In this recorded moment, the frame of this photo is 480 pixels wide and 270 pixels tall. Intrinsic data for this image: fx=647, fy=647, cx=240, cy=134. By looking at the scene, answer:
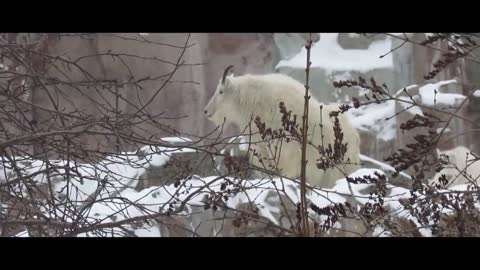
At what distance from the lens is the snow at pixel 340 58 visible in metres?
6.60

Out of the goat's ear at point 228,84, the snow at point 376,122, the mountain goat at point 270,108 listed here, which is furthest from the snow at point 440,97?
the goat's ear at point 228,84

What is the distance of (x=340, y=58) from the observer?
22.2ft

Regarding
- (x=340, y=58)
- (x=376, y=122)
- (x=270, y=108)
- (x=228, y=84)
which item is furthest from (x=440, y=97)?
(x=340, y=58)

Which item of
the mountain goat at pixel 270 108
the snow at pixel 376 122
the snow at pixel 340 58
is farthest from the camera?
the snow at pixel 340 58

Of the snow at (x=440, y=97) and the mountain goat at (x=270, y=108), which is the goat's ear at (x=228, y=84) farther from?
the snow at (x=440, y=97)

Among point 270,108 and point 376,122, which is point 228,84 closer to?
point 270,108

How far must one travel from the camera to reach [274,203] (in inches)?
132

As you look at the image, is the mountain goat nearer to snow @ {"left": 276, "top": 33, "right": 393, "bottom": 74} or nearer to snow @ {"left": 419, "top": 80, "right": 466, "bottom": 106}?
snow @ {"left": 419, "top": 80, "right": 466, "bottom": 106}

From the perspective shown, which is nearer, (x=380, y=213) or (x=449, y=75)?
(x=380, y=213)

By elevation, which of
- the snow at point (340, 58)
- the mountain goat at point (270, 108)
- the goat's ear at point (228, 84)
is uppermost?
the snow at point (340, 58)
